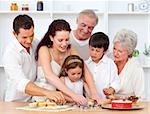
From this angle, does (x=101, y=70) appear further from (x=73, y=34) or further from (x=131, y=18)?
(x=131, y=18)

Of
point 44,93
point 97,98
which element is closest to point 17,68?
point 44,93

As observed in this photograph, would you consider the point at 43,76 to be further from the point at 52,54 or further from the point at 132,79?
the point at 132,79

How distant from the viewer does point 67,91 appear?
3117mm

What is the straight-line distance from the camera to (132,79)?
12.4 feet

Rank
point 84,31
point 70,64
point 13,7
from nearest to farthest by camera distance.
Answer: point 70,64 < point 84,31 < point 13,7

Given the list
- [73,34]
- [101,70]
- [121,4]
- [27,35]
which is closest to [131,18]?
[121,4]

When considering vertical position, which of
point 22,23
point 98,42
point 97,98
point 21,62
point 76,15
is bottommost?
point 97,98

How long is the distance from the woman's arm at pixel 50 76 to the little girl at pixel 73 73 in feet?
0.54

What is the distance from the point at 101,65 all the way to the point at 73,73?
337mm

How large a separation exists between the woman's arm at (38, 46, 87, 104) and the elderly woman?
28.1 inches

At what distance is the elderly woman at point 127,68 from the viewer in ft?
12.3

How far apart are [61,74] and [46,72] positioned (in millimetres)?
201

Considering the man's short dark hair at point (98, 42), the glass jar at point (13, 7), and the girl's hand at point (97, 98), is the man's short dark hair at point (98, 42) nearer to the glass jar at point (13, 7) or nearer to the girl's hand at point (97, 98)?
the girl's hand at point (97, 98)

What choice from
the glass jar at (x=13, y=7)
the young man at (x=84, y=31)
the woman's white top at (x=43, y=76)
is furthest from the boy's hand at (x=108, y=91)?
the glass jar at (x=13, y=7)
